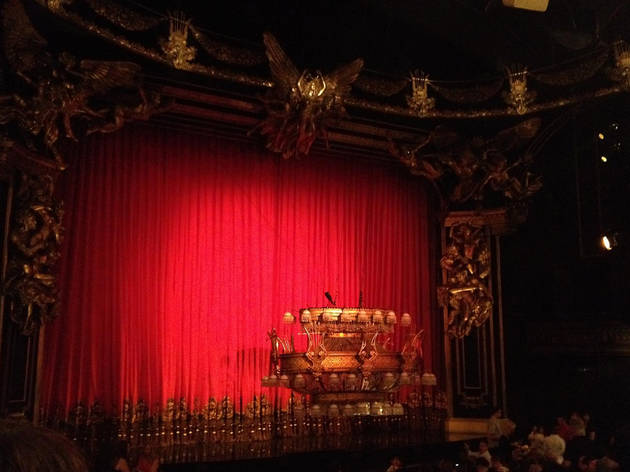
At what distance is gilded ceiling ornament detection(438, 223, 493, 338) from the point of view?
11375 millimetres

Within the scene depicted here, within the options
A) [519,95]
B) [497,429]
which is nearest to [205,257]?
[497,429]

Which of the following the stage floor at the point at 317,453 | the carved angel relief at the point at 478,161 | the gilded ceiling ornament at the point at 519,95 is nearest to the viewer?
the stage floor at the point at 317,453

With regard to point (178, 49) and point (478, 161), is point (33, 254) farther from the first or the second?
point (478, 161)

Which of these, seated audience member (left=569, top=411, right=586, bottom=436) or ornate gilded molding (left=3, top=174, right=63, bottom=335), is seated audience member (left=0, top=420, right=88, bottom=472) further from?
seated audience member (left=569, top=411, right=586, bottom=436)

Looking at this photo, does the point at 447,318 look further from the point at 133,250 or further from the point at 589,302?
the point at 133,250

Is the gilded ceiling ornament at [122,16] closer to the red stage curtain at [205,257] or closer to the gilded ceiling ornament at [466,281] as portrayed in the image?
the red stage curtain at [205,257]

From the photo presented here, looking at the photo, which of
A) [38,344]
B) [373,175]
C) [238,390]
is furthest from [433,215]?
[38,344]

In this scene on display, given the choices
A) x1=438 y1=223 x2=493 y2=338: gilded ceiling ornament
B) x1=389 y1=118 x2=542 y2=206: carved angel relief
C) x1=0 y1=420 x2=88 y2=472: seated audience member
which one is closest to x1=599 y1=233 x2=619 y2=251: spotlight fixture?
x1=389 y1=118 x2=542 y2=206: carved angel relief

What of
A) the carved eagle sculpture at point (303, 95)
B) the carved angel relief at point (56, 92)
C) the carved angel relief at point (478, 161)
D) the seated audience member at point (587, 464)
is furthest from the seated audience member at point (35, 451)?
the carved angel relief at point (478, 161)

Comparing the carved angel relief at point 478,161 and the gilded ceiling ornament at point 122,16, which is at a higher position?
the gilded ceiling ornament at point 122,16

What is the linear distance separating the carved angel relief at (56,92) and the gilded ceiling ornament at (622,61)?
6.64 m

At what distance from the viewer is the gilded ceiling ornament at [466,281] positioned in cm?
1138

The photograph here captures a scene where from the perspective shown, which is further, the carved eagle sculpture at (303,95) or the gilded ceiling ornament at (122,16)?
the carved eagle sculpture at (303,95)

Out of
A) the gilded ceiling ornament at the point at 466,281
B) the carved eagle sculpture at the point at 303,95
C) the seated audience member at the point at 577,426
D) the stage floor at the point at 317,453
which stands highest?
the carved eagle sculpture at the point at 303,95
